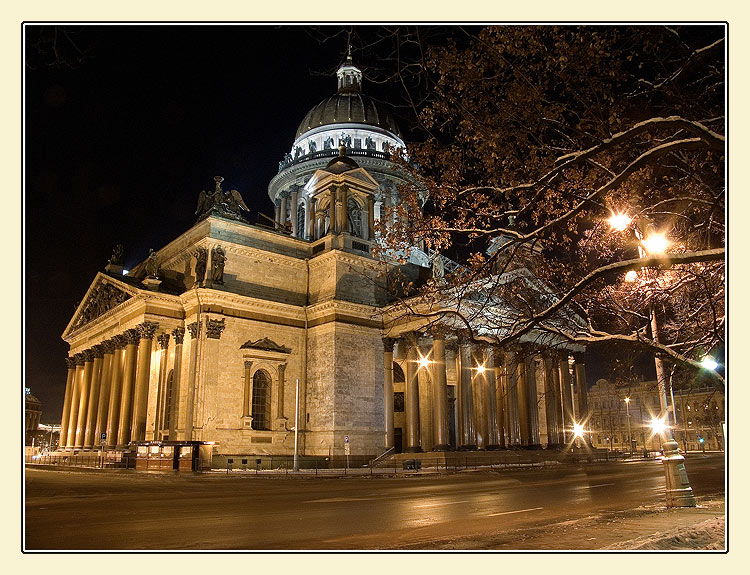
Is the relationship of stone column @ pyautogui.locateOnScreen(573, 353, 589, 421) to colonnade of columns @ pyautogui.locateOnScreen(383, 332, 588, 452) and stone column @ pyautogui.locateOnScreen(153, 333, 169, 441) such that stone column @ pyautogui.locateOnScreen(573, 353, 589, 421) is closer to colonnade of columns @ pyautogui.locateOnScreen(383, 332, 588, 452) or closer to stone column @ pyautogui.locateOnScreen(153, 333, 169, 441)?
colonnade of columns @ pyautogui.locateOnScreen(383, 332, 588, 452)

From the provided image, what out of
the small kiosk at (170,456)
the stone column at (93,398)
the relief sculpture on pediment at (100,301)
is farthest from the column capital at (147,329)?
the stone column at (93,398)

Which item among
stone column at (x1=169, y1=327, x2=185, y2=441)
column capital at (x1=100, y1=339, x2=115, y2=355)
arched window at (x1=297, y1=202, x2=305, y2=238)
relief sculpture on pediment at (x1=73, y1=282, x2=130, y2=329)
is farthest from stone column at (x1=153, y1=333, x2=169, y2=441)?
arched window at (x1=297, y1=202, x2=305, y2=238)

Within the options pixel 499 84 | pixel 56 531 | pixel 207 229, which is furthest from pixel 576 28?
pixel 207 229

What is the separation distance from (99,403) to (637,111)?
4433 centimetres

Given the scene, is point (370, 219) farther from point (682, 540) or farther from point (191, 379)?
point (682, 540)

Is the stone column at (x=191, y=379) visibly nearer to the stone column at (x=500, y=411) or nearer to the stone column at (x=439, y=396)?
the stone column at (x=439, y=396)

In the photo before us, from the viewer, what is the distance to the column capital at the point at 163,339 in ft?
142

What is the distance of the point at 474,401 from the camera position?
154 feet

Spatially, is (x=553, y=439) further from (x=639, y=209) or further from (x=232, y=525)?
(x=232, y=525)

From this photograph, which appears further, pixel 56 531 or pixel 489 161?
pixel 489 161

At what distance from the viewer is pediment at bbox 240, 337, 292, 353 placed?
138 ft

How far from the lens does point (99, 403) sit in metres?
46.8

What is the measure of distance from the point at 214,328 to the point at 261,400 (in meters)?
6.40

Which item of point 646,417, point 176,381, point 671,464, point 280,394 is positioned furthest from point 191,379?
point 646,417
